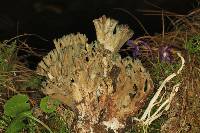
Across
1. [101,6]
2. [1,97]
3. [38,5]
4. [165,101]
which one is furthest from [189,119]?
[38,5]

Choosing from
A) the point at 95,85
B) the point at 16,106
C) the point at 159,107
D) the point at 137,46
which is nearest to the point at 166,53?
the point at 137,46

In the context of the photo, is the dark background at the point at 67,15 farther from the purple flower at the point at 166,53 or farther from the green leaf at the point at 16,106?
the green leaf at the point at 16,106

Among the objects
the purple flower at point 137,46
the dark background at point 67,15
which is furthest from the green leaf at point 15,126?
the dark background at point 67,15

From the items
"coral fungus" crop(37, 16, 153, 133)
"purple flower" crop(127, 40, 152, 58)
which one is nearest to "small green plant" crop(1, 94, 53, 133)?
"coral fungus" crop(37, 16, 153, 133)

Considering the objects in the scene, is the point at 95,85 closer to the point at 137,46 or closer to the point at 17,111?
the point at 17,111

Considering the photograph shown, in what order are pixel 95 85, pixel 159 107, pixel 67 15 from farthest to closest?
pixel 67 15, pixel 159 107, pixel 95 85

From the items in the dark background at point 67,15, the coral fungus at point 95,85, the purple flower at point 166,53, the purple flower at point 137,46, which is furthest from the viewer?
the dark background at point 67,15

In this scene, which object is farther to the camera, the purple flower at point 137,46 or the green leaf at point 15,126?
the purple flower at point 137,46
